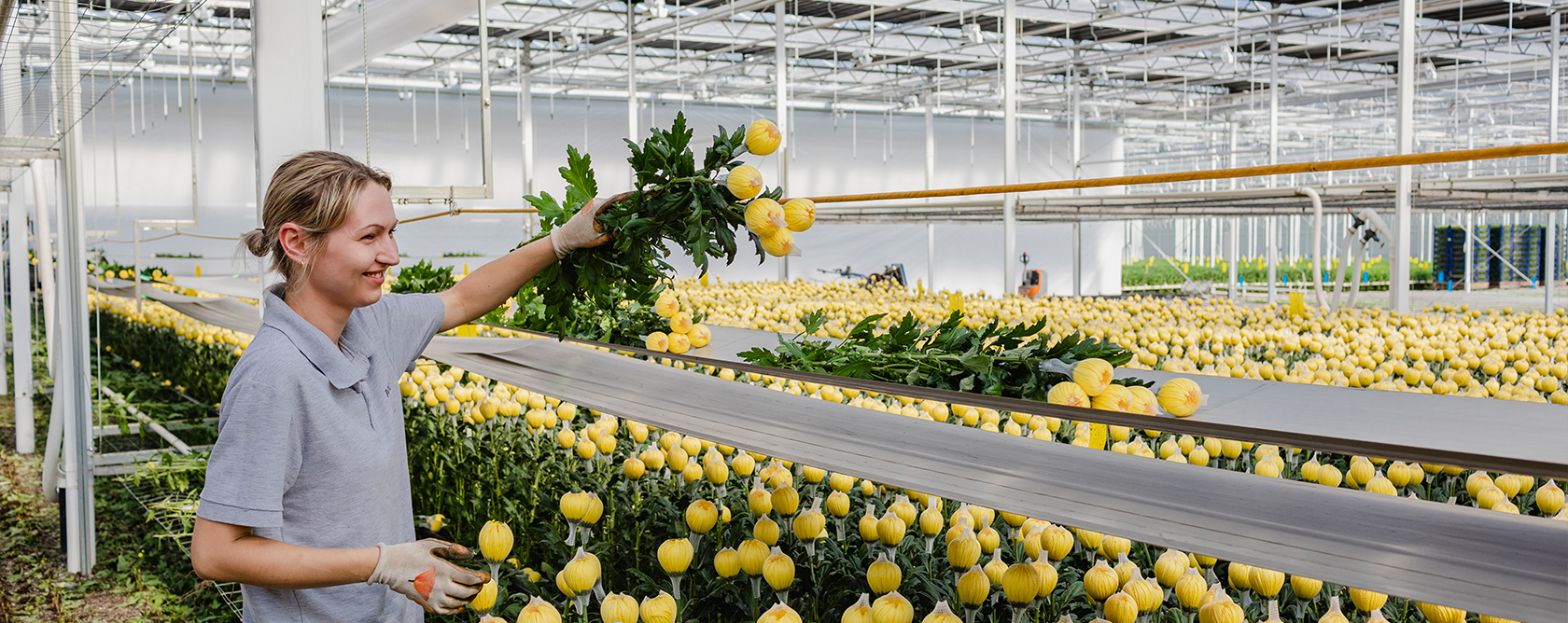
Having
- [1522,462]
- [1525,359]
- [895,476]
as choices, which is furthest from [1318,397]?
[1525,359]

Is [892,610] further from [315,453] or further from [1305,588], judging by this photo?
[315,453]

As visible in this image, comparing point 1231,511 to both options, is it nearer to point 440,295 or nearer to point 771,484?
point 771,484

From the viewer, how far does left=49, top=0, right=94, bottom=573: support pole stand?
12.4 ft

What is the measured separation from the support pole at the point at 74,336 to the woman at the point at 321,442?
114 inches

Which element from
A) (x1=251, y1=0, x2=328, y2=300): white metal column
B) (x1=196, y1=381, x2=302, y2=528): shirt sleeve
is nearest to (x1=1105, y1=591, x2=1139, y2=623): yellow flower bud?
(x1=196, y1=381, x2=302, y2=528): shirt sleeve

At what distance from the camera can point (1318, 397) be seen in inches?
52.4

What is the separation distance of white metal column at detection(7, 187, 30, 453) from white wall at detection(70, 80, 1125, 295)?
A: 8676mm

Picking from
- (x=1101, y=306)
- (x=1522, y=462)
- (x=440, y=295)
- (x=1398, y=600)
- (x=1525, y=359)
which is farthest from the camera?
(x=1101, y=306)

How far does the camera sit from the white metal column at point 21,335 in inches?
258

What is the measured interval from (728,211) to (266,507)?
87cm

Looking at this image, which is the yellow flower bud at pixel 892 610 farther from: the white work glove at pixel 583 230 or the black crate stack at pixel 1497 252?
the black crate stack at pixel 1497 252

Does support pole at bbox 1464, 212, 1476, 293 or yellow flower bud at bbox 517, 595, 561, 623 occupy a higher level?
support pole at bbox 1464, 212, 1476, 293

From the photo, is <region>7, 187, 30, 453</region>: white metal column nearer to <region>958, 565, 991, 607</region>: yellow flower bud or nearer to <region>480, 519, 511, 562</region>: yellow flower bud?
<region>480, 519, 511, 562</region>: yellow flower bud

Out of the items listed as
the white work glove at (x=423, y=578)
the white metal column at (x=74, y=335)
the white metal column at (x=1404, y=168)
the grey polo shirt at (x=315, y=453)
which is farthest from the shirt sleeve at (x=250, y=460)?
the white metal column at (x=1404, y=168)
